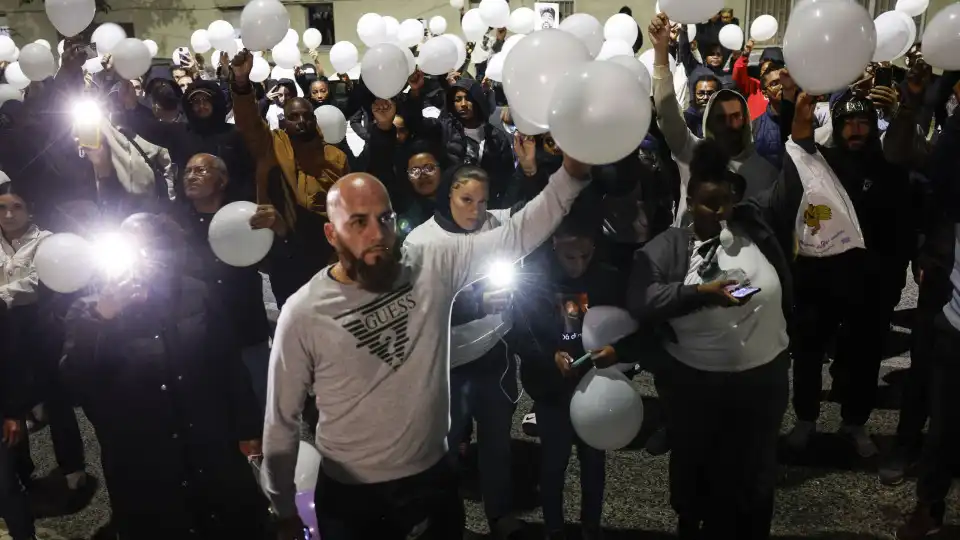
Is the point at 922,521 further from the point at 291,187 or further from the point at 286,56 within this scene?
the point at 286,56

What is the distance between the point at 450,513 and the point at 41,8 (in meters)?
20.1

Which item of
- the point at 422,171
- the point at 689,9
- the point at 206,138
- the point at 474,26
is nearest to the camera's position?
the point at 689,9

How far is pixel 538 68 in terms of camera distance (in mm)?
2814

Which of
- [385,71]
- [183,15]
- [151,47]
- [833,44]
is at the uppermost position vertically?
[183,15]

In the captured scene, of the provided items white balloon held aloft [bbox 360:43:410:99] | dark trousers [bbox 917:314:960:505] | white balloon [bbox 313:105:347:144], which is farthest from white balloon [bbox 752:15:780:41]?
dark trousers [bbox 917:314:960:505]

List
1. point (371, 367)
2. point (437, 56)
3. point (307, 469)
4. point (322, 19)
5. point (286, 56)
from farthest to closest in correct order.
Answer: point (322, 19)
point (286, 56)
point (437, 56)
point (307, 469)
point (371, 367)

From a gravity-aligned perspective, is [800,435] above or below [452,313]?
below

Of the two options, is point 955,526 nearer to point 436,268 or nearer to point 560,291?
point 560,291

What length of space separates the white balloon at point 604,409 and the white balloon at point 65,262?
6.41 ft

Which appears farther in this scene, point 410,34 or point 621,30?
point 410,34

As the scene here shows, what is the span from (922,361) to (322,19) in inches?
634

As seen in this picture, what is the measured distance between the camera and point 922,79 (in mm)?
4551

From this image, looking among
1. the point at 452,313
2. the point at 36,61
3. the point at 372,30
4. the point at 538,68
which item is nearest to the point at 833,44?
the point at 538,68

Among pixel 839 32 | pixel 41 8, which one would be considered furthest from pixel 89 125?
pixel 41 8
